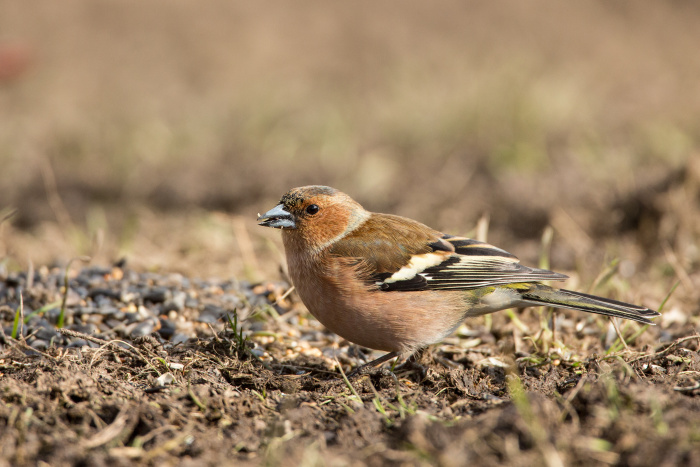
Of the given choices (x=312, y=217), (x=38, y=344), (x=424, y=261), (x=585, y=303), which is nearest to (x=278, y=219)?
(x=312, y=217)

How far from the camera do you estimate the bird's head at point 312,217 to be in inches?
162

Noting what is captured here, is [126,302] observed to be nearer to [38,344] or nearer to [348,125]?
[38,344]

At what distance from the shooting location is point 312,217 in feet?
13.7

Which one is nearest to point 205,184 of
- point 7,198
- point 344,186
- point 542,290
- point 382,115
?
point 344,186

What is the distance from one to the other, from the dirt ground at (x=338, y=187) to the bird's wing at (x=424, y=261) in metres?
0.45

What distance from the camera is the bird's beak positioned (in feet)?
13.5

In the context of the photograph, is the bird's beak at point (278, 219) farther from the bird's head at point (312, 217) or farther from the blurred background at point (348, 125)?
the blurred background at point (348, 125)

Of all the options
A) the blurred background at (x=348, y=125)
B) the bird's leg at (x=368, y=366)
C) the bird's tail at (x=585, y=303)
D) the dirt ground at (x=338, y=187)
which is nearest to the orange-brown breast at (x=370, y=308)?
the bird's leg at (x=368, y=366)

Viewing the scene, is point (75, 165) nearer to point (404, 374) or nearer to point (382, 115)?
point (382, 115)

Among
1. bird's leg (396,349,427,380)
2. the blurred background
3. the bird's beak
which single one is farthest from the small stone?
bird's leg (396,349,427,380)

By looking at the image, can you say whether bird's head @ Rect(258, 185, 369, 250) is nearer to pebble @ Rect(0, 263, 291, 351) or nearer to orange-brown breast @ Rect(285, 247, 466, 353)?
orange-brown breast @ Rect(285, 247, 466, 353)

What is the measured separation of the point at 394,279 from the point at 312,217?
63 cm

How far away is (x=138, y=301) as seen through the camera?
4.42 meters

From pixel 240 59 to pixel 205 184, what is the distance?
5442 millimetres
